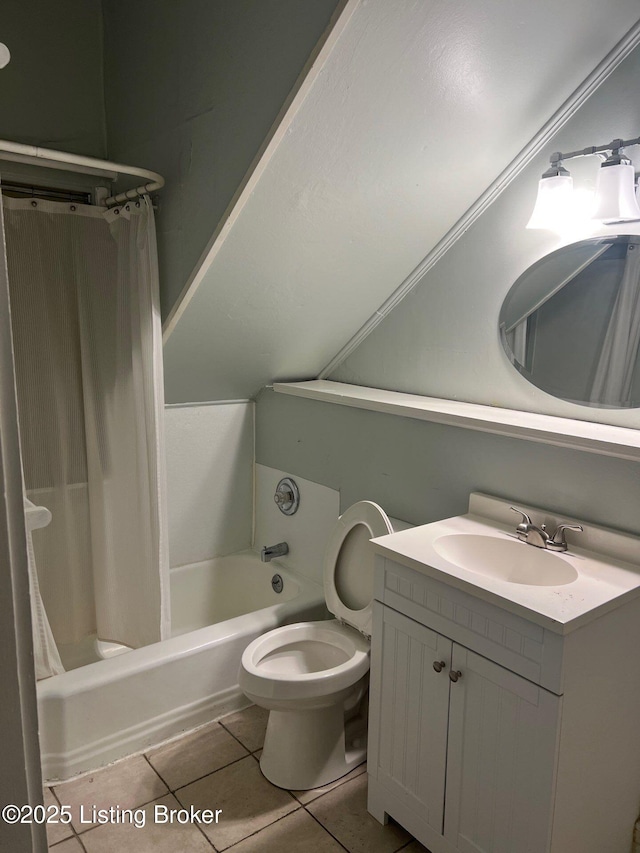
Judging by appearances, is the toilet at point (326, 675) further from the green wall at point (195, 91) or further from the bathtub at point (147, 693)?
the green wall at point (195, 91)

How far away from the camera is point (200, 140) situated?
1.94 meters

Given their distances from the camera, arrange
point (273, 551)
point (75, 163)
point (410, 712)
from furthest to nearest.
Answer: point (273, 551), point (75, 163), point (410, 712)

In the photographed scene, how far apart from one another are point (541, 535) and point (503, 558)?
0.13m

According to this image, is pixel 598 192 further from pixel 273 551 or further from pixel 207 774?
pixel 207 774

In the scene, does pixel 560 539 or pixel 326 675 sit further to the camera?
pixel 326 675

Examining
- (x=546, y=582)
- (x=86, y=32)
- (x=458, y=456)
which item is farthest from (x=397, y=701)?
(x=86, y=32)

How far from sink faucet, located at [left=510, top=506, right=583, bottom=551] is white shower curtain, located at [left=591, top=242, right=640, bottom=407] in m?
0.41

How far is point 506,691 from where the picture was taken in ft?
4.80

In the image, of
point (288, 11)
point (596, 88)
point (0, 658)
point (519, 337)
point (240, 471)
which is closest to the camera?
point (0, 658)

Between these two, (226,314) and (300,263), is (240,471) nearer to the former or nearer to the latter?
(226,314)

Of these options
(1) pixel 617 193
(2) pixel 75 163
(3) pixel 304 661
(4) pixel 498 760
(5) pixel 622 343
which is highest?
(2) pixel 75 163

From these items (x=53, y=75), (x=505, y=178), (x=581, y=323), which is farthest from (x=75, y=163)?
(x=581, y=323)

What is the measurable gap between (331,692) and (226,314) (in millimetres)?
1280

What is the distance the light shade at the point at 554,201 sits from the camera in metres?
1.85
